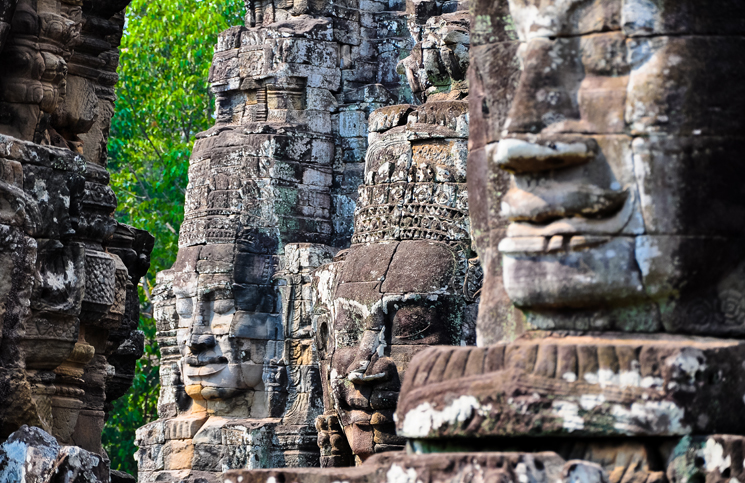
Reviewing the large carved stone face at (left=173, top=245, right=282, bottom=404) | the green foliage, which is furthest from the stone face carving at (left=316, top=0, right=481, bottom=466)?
the green foliage

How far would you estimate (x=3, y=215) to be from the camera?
234 inches

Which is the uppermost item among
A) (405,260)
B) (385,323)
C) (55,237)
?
(405,260)

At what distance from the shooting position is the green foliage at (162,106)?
24.0m

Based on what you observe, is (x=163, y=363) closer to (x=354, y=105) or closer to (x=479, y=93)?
(x=354, y=105)

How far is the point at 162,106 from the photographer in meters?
24.5

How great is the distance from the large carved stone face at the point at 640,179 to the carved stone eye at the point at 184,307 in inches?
→ 502

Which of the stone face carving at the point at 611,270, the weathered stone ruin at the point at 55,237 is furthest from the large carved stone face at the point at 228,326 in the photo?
the stone face carving at the point at 611,270

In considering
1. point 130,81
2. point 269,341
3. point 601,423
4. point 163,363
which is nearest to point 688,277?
point 601,423

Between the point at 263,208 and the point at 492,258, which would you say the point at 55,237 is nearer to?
the point at 492,258

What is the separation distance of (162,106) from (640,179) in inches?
844

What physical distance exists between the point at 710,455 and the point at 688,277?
537mm

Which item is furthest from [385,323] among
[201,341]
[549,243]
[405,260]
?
[201,341]

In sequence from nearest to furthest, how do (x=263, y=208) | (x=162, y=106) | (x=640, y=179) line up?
(x=640, y=179) → (x=263, y=208) → (x=162, y=106)

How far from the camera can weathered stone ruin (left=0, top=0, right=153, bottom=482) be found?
596cm
